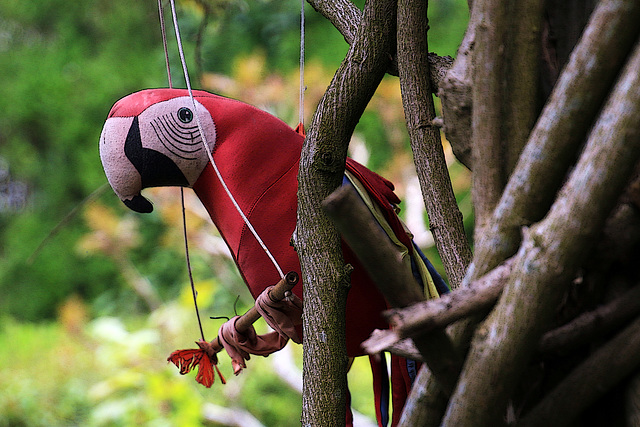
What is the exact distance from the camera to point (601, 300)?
1.25 ft

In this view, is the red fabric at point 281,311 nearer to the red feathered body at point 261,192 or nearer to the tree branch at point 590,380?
the red feathered body at point 261,192

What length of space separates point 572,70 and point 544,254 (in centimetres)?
10

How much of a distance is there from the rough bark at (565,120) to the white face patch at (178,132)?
1.33ft

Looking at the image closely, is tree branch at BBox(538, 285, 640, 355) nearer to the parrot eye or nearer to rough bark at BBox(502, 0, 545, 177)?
rough bark at BBox(502, 0, 545, 177)

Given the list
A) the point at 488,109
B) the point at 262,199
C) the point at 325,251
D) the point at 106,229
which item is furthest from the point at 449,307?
the point at 106,229

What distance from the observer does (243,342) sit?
726 millimetres

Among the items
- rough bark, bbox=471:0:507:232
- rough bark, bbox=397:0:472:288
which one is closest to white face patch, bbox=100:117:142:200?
rough bark, bbox=397:0:472:288

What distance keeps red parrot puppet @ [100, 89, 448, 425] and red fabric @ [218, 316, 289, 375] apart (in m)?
0.05

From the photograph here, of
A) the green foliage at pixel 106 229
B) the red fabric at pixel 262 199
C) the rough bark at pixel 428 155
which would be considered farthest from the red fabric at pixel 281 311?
the green foliage at pixel 106 229

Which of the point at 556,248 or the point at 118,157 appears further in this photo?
the point at 118,157

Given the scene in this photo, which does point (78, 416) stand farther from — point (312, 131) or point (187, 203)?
point (312, 131)

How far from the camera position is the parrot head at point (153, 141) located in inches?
27.3

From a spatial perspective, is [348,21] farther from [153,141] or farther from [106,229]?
[106,229]

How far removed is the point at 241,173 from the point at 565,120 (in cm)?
40
